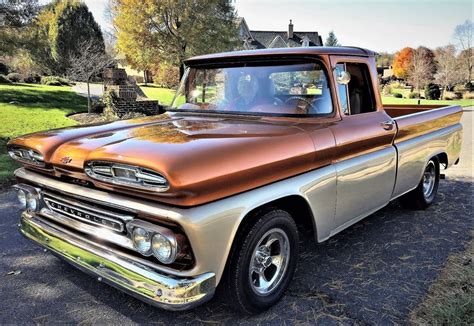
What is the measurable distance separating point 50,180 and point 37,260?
113 cm

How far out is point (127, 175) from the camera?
94.3 inches

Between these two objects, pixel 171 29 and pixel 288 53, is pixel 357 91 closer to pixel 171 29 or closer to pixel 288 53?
pixel 288 53

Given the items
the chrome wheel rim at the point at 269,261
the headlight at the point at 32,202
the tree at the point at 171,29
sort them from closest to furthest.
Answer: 1. the chrome wheel rim at the point at 269,261
2. the headlight at the point at 32,202
3. the tree at the point at 171,29

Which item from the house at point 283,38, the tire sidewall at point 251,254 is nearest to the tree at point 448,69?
the house at point 283,38

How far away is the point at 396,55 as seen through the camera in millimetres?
53688

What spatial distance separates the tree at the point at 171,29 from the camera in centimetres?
1928

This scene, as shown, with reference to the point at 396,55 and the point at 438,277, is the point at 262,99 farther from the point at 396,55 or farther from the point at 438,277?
the point at 396,55

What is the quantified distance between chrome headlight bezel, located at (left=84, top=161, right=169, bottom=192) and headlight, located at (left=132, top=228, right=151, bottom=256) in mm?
273

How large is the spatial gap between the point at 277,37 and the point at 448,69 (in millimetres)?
21464

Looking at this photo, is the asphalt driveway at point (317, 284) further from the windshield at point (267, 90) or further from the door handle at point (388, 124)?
the windshield at point (267, 90)

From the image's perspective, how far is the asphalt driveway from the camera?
287 cm

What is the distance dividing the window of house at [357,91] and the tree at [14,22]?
10172mm

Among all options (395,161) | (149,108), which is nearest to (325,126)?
(395,161)

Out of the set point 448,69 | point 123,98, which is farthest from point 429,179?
point 448,69
